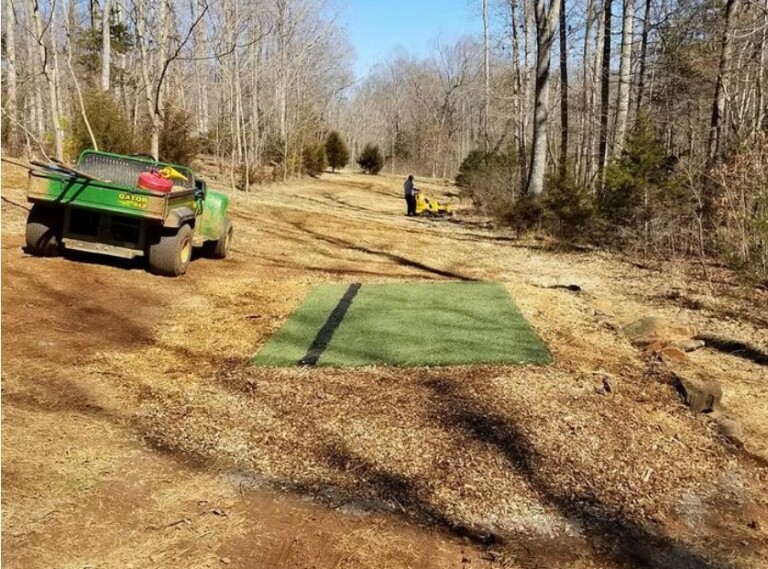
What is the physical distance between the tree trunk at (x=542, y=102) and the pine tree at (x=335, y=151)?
102ft

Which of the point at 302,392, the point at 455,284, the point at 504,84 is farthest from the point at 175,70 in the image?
the point at 302,392

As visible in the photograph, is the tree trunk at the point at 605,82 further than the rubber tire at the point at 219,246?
Yes

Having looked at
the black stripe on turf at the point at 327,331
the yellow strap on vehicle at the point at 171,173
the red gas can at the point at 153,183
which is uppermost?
the yellow strap on vehicle at the point at 171,173

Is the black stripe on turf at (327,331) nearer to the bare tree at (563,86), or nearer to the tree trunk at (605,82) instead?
the tree trunk at (605,82)

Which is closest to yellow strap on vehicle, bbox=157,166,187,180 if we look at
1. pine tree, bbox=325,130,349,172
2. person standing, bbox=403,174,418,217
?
person standing, bbox=403,174,418,217

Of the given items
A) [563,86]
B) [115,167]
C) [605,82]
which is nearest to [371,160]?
[563,86]

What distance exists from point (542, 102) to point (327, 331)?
1250cm

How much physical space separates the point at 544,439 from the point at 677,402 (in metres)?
1.46

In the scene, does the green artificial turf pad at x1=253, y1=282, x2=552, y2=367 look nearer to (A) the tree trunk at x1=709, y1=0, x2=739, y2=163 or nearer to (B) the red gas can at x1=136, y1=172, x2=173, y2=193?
(B) the red gas can at x1=136, y1=172, x2=173, y2=193

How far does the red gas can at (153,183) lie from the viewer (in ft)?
23.8

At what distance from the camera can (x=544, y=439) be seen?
4008mm

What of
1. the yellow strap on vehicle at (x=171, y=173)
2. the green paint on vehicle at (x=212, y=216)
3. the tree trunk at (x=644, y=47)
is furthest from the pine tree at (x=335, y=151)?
the yellow strap on vehicle at (x=171, y=173)

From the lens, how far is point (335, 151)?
4753cm

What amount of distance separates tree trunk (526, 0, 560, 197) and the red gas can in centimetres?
1024
